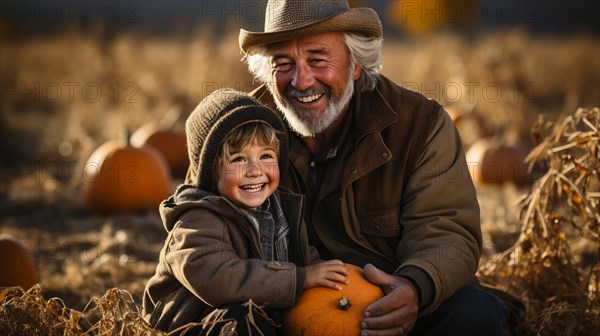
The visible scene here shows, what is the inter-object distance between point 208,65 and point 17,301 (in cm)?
911

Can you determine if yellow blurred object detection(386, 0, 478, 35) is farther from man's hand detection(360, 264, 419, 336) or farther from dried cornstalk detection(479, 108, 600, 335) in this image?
man's hand detection(360, 264, 419, 336)

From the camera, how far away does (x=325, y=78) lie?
13.3 ft

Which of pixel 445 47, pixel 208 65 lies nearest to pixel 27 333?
pixel 208 65

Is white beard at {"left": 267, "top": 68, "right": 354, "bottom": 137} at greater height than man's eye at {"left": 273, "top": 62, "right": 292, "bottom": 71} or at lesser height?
lesser

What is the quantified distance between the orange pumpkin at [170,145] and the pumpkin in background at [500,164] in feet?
10.7

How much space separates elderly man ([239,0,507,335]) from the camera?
3795 millimetres

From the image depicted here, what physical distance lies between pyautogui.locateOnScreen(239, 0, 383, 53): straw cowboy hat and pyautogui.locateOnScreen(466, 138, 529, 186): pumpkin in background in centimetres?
445

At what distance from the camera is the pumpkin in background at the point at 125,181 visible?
7395mm

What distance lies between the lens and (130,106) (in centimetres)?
1187

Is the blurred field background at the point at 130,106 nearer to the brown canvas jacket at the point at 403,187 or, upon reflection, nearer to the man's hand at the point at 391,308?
the brown canvas jacket at the point at 403,187

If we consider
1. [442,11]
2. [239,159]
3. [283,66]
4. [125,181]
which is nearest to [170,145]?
[125,181]

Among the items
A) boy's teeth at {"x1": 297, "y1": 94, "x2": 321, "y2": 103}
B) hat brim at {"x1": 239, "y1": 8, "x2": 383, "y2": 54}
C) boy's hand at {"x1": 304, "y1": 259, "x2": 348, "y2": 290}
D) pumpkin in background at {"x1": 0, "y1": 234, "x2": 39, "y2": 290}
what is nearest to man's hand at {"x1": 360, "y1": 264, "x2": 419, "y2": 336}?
boy's hand at {"x1": 304, "y1": 259, "x2": 348, "y2": 290}

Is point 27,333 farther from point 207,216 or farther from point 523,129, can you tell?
point 523,129

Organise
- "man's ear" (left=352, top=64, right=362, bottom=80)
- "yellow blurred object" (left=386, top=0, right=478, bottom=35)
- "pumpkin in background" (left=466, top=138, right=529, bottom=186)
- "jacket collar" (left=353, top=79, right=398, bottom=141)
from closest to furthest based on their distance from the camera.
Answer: "jacket collar" (left=353, top=79, right=398, bottom=141) < "man's ear" (left=352, top=64, right=362, bottom=80) < "pumpkin in background" (left=466, top=138, right=529, bottom=186) < "yellow blurred object" (left=386, top=0, right=478, bottom=35)
